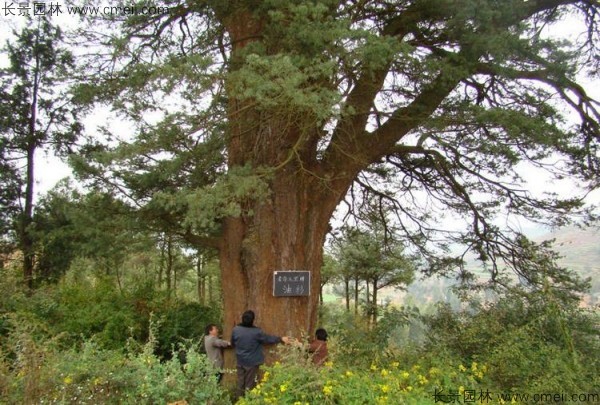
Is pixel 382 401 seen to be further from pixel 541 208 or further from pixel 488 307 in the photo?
pixel 541 208

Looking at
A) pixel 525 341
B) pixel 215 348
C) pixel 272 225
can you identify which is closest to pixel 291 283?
pixel 272 225

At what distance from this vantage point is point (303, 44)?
4.78 m

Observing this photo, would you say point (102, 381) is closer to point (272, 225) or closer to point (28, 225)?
point (272, 225)

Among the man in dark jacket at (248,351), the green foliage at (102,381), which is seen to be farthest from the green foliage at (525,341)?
the green foliage at (102,381)

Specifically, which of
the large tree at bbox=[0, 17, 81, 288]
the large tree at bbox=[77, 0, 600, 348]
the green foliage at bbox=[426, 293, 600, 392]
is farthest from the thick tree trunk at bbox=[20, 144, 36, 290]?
the green foliage at bbox=[426, 293, 600, 392]

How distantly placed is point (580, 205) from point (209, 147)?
5.72 metres

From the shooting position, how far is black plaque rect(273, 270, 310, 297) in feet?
19.1

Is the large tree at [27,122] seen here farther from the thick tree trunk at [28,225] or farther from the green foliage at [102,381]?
the green foliage at [102,381]

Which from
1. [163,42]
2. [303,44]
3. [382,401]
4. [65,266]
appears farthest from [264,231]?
[65,266]

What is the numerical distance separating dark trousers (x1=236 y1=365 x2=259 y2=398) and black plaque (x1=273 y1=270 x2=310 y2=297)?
3.20ft

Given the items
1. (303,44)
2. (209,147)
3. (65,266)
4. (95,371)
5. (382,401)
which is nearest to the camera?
(382,401)

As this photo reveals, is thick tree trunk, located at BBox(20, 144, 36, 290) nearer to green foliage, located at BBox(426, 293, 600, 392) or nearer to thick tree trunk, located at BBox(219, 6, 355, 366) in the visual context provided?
thick tree trunk, located at BBox(219, 6, 355, 366)

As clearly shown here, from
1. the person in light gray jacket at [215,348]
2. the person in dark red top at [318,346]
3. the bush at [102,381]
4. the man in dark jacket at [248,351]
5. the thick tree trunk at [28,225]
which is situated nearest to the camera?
the bush at [102,381]

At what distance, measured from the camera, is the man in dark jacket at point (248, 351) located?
17.8ft
